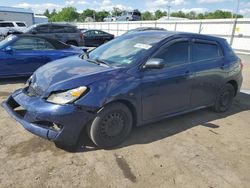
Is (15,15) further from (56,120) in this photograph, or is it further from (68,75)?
(56,120)

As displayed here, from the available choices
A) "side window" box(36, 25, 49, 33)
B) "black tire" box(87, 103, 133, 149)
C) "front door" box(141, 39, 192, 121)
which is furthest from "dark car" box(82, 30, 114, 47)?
"black tire" box(87, 103, 133, 149)

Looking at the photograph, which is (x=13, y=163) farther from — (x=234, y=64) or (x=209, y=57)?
(x=234, y=64)

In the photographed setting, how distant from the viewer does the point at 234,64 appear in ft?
18.8

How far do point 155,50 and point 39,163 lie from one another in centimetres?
238

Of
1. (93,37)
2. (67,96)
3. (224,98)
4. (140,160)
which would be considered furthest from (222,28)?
(67,96)

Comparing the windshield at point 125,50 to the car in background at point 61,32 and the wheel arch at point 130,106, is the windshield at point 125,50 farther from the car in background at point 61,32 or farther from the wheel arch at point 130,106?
the car in background at point 61,32

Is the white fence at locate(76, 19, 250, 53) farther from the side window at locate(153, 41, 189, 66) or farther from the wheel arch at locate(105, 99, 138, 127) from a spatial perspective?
the wheel arch at locate(105, 99, 138, 127)

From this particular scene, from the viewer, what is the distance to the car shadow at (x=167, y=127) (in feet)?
13.3

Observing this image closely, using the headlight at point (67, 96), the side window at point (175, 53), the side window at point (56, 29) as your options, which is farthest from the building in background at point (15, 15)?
the headlight at point (67, 96)

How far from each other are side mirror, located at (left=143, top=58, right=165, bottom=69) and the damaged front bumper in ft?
3.75

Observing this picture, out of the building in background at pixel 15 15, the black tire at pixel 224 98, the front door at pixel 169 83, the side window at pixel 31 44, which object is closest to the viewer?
the front door at pixel 169 83

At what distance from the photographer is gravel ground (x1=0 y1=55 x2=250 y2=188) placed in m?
3.20

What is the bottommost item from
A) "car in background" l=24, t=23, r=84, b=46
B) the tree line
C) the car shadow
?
the tree line

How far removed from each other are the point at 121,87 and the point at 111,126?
0.58 meters
